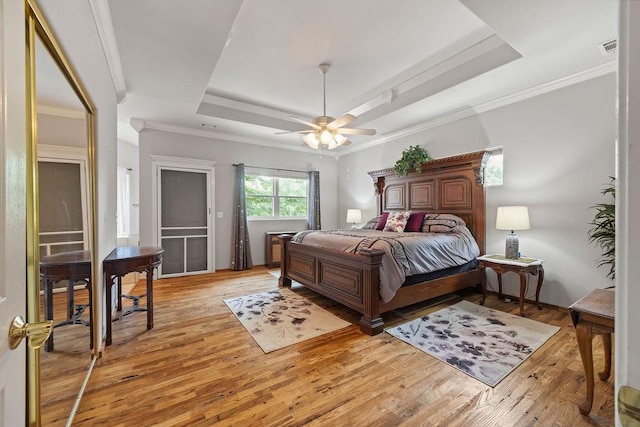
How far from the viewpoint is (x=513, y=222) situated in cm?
314

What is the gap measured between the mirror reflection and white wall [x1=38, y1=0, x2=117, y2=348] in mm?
222

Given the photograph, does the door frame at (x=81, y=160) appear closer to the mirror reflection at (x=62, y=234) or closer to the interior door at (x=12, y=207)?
the mirror reflection at (x=62, y=234)

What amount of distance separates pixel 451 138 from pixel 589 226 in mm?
2094

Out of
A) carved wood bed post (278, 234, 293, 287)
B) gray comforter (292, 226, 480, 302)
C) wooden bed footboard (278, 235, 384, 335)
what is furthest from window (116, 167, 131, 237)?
gray comforter (292, 226, 480, 302)

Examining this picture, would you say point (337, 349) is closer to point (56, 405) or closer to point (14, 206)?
point (56, 405)

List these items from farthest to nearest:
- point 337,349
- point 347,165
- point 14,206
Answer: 1. point 347,165
2. point 337,349
3. point 14,206

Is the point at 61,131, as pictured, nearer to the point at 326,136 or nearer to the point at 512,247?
the point at 326,136

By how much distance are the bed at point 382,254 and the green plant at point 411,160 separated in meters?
0.11

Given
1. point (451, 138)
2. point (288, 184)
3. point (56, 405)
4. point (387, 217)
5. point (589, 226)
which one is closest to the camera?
point (56, 405)

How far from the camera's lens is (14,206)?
0.66 meters

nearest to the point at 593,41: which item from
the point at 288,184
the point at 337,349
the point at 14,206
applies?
the point at 337,349

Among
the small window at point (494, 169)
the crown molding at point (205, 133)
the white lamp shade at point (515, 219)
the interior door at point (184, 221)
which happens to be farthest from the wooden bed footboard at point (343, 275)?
the crown molding at point (205, 133)

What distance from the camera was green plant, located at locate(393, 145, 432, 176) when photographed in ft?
15.1

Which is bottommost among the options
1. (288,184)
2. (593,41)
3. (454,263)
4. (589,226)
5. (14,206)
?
(454,263)
